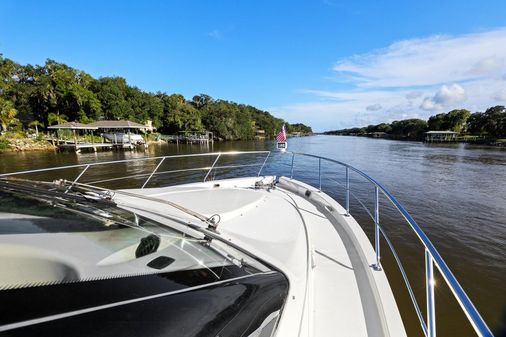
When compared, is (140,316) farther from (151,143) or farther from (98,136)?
(151,143)

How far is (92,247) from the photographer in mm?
1189

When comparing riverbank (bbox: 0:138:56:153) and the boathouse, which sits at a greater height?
riverbank (bbox: 0:138:56:153)

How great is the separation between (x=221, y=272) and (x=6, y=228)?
1108mm

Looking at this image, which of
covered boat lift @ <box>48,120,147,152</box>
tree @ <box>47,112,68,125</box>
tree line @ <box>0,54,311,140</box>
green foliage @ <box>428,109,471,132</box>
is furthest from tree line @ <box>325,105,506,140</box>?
tree @ <box>47,112,68,125</box>

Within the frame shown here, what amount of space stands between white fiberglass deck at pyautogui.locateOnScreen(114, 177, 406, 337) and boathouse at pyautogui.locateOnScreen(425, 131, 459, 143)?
240 feet

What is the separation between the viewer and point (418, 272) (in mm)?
4254

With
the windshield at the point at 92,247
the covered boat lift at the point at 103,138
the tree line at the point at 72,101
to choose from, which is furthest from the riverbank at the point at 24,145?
the windshield at the point at 92,247

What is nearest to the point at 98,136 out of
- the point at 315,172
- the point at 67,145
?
the point at 67,145

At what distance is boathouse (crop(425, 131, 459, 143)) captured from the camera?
60725mm

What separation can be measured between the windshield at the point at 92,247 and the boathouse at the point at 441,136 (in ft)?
247

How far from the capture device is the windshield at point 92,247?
1000mm

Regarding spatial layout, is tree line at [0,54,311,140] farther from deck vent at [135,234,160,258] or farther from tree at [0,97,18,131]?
deck vent at [135,234,160,258]

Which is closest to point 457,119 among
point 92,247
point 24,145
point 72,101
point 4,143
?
point 92,247

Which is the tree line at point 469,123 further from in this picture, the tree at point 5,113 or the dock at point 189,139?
the tree at point 5,113
